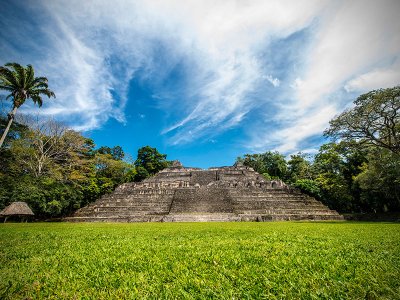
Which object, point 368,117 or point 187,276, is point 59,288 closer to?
point 187,276

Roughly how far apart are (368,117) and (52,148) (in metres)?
33.4

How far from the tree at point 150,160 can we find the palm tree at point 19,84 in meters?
28.3

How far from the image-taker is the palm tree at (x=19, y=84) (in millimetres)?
17141

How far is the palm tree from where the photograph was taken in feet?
56.2

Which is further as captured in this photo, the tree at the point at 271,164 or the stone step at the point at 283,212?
the tree at the point at 271,164

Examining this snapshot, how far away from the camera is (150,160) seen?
46938 mm

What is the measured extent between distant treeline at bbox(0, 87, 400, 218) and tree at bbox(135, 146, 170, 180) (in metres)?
7.34

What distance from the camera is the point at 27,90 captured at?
1855 cm

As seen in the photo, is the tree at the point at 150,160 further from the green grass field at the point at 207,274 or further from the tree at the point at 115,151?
the green grass field at the point at 207,274

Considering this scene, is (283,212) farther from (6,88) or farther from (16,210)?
(6,88)

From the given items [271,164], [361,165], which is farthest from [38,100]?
[271,164]

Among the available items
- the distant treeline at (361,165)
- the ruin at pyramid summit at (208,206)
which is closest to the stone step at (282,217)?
the ruin at pyramid summit at (208,206)

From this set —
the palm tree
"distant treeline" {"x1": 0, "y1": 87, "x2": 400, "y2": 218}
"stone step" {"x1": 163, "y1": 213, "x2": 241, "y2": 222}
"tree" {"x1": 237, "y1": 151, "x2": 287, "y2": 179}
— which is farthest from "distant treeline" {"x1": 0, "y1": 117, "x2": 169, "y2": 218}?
"tree" {"x1": 237, "y1": 151, "x2": 287, "y2": 179}

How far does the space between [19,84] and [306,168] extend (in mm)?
43177
